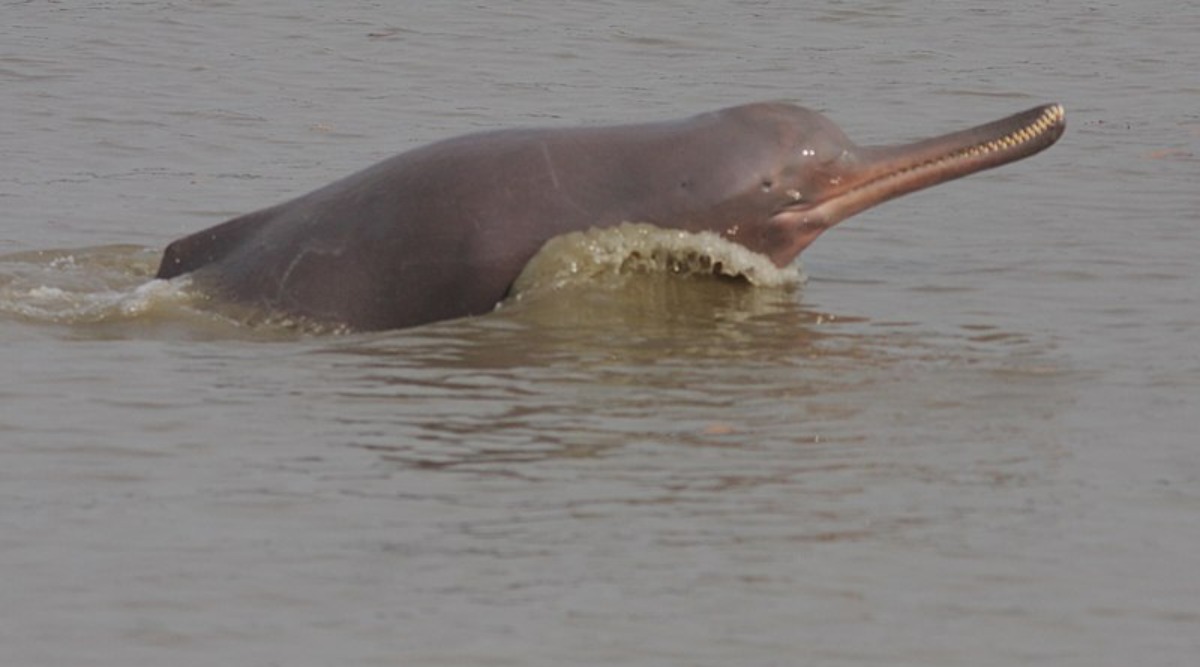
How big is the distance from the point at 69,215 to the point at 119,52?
5990 millimetres

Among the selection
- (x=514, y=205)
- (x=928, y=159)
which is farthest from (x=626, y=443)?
(x=928, y=159)

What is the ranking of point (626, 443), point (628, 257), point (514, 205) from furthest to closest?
point (628, 257), point (514, 205), point (626, 443)

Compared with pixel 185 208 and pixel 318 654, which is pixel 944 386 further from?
pixel 185 208

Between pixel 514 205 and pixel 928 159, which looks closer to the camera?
pixel 514 205

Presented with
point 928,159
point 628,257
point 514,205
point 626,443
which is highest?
point 928,159

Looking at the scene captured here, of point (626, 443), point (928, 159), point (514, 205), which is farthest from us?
point (928, 159)

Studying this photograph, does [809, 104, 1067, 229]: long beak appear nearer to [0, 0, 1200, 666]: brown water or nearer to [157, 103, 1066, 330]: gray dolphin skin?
[157, 103, 1066, 330]: gray dolphin skin

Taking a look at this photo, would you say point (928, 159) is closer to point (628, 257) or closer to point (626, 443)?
point (628, 257)

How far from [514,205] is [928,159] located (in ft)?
5.71

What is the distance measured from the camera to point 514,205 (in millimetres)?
9766

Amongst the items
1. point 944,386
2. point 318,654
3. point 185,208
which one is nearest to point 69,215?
point 185,208

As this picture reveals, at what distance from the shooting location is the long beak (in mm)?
10211

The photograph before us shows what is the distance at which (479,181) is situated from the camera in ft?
32.1

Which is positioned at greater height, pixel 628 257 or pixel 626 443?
pixel 628 257
